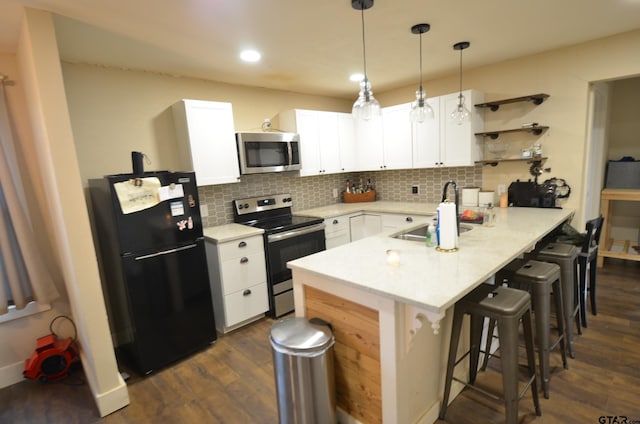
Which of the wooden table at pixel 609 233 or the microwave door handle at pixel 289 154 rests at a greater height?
the microwave door handle at pixel 289 154

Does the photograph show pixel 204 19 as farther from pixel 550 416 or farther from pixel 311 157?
pixel 550 416

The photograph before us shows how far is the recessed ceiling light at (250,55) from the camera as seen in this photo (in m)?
2.53

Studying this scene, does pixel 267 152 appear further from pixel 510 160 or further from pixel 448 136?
pixel 510 160

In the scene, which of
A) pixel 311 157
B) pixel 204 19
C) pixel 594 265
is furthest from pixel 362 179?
pixel 204 19

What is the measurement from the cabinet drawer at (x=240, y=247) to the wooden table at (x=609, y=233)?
12.5 feet

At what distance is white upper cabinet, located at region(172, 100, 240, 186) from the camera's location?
2.84 metres

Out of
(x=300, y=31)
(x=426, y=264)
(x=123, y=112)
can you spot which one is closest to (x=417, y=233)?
(x=426, y=264)

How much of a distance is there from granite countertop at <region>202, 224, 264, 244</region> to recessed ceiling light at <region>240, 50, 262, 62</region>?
148cm

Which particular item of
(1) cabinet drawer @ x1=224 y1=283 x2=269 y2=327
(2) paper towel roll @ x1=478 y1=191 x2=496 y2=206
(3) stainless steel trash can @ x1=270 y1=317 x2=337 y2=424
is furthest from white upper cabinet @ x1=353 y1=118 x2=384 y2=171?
(3) stainless steel trash can @ x1=270 y1=317 x2=337 y2=424

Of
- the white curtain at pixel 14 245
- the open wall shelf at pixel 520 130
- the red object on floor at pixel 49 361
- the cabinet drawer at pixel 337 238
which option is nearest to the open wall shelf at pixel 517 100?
the open wall shelf at pixel 520 130

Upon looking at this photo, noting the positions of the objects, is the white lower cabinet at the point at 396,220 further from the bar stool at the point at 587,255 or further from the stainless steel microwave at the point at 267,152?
the bar stool at the point at 587,255

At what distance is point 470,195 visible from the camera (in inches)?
140

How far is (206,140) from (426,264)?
2215mm

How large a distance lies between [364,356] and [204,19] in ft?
6.95
